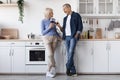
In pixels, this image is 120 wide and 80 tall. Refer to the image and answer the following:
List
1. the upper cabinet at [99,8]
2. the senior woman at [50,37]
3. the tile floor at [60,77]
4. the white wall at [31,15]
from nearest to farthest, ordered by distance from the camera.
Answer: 1. the tile floor at [60,77]
2. the senior woman at [50,37]
3. the upper cabinet at [99,8]
4. the white wall at [31,15]

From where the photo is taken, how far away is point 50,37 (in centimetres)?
623

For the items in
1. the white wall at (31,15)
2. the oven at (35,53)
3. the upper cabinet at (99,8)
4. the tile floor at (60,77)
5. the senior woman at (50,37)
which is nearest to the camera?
the tile floor at (60,77)

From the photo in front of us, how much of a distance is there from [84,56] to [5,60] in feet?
6.21

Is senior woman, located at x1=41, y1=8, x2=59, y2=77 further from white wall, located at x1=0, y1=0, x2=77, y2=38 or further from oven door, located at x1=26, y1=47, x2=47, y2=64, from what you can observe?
white wall, located at x1=0, y1=0, x2=77, y2=38

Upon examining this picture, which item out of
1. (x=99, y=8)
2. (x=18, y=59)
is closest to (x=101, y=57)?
(x=99, y=8)

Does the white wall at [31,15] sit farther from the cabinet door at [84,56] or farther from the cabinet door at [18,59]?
the cabinet door at [84,56]

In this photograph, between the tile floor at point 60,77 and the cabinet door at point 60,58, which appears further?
the cabinet door at point 60,58

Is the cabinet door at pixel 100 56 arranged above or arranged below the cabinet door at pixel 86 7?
below

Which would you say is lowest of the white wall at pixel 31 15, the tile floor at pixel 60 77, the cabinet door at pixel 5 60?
the tile floor at pixel 60 77

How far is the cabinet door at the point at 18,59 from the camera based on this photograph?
6527 mm

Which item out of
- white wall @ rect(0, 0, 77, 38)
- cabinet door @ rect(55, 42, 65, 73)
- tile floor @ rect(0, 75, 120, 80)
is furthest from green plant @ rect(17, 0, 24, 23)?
tile floor @ rect(0, 75, 120, 80)

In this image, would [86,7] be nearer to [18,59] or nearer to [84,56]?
[84,56]

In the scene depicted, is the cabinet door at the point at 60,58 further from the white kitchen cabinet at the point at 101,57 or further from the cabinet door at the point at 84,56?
the white kitchen cabinet at the point at 101,57

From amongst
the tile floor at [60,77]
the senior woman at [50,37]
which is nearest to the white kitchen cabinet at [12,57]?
the tile floor at [60,77]
